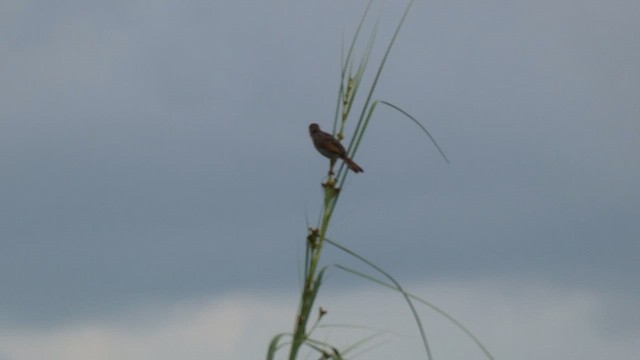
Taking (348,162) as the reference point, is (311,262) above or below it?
below

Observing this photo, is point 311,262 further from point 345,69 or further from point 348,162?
point 345,69

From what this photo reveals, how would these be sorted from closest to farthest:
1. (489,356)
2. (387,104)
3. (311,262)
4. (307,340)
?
(489,356), (307,340), (311,262), (387,104)

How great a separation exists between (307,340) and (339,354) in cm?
21

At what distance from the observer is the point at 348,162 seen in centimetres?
406

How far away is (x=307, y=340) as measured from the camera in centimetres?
398

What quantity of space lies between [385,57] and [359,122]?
0.30 meters

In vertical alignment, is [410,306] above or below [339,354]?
above

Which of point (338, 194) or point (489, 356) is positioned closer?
point (489, 356)

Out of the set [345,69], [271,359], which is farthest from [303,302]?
[345,69]

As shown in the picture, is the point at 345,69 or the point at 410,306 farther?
the point at 345,69

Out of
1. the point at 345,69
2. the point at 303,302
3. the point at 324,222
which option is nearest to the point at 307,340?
the point at 303,302

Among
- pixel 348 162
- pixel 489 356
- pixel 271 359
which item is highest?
pixel 348 162

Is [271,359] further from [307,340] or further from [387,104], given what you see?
[387,104]

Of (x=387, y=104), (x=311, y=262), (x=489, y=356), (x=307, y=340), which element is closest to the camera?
(x=489, y=356)
